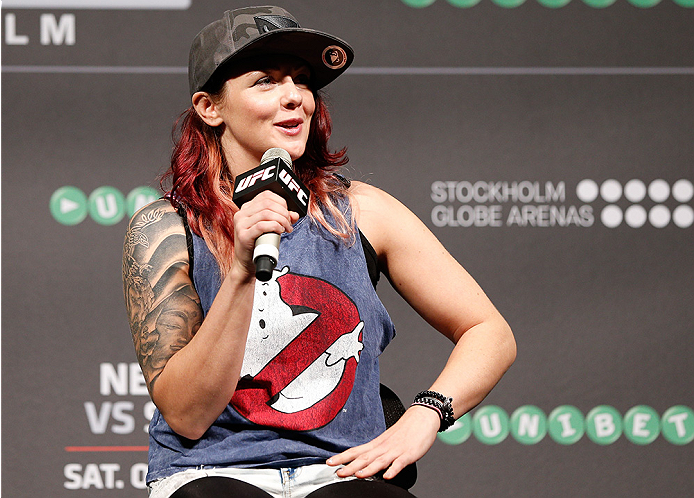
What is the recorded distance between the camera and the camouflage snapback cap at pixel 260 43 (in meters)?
1.13

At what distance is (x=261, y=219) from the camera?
0.82 m

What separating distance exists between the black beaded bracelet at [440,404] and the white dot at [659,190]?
1.24 m

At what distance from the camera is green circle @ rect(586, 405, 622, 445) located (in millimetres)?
2062

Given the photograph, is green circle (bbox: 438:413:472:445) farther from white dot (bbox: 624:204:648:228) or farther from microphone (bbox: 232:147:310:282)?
microphone (bbox: 232:147:310:282)

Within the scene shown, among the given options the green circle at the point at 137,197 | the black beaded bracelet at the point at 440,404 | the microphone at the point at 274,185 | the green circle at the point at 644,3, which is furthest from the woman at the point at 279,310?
the green circle at the point at 644,3

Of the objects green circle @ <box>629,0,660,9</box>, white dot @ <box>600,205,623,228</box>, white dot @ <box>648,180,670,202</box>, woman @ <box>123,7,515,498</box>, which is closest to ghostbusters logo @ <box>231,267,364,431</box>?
woman @ <box>123,7,515,498</box>

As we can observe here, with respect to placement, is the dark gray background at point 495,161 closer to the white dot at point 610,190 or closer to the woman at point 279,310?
the white dot at point 610,190

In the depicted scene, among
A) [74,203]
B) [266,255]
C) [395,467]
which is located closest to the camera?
[266,255]

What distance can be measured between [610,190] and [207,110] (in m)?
1.25

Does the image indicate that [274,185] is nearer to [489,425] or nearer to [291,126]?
[291,126]

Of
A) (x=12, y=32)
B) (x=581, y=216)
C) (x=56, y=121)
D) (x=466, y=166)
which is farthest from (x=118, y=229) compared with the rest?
(x=581, y=216)

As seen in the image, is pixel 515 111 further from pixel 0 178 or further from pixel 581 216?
pixel 0 178

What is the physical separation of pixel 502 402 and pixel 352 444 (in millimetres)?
1053

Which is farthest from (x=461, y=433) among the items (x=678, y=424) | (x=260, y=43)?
(x=260, y=43)
